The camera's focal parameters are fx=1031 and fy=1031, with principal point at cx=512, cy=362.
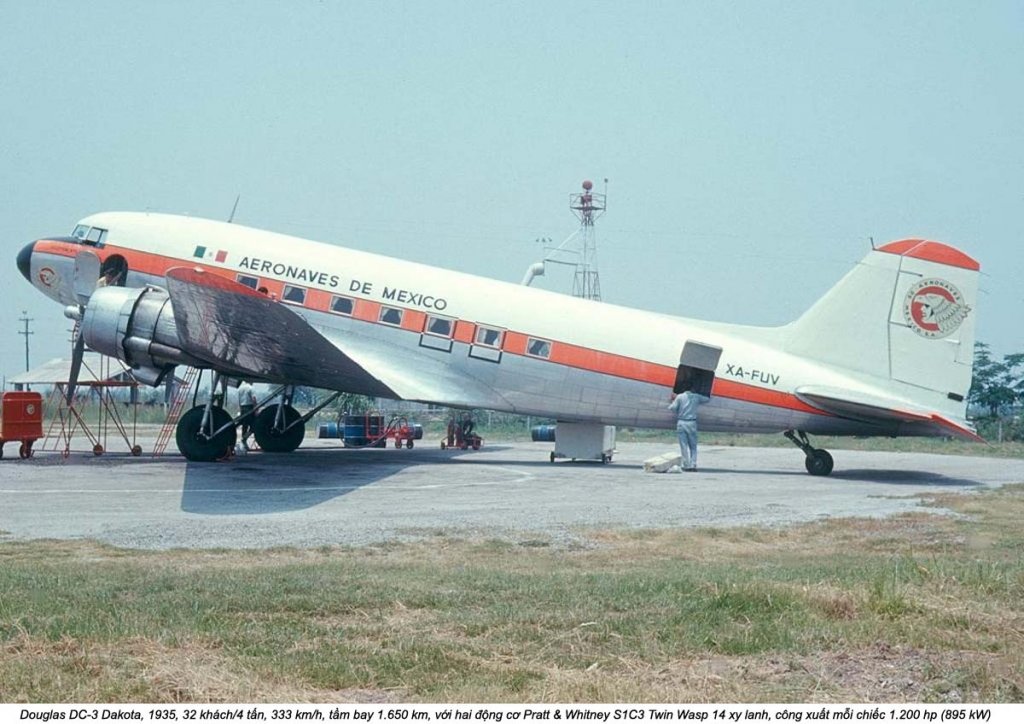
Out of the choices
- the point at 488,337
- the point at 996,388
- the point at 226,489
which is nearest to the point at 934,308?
the point at 488,337

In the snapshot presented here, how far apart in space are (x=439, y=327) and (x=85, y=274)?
679cm

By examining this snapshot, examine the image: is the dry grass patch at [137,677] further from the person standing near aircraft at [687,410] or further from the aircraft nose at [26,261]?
the aircraft nose at [26,261]

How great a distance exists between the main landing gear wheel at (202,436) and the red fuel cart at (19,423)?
4.74 meters

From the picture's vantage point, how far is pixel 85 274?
19234 mm

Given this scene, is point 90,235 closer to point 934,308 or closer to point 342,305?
point 342,305

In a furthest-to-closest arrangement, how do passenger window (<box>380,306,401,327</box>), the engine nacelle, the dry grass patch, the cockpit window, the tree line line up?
the tree line
the cockpit window
passenger window (<box>380,306,401,327</box>)
the engine nacelle
the dry grass patch

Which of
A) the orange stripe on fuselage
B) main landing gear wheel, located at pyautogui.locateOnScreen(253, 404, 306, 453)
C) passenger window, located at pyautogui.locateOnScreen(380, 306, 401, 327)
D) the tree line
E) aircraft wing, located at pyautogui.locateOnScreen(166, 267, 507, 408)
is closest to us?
aircraft wing, located at pyautogui.locateOnScreen(166, 267, 507, 408)

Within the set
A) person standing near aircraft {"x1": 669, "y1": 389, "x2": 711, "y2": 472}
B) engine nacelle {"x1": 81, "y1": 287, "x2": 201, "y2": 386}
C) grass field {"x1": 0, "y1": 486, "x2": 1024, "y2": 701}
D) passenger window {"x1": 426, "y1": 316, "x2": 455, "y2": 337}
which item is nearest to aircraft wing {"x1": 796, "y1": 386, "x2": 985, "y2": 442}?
person standing near aircraft {"x1": 669, "y1": 389, "x2": 711, "y2": 472}

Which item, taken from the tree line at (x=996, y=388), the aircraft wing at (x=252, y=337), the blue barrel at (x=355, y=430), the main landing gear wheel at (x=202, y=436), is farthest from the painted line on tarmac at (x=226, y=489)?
the tree line at (x=996, y=388)

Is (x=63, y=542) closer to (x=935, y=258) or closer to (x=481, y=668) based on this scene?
(x=481, y=668)

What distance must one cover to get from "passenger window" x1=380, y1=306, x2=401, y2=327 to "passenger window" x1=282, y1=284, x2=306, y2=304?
1.50m

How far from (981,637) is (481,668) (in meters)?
2.72

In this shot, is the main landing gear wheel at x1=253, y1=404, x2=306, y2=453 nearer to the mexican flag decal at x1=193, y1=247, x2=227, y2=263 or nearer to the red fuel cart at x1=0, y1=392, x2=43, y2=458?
the mexican flag decal at x1=193, y1=247, x2=227, y2=263

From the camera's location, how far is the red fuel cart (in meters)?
20.4
